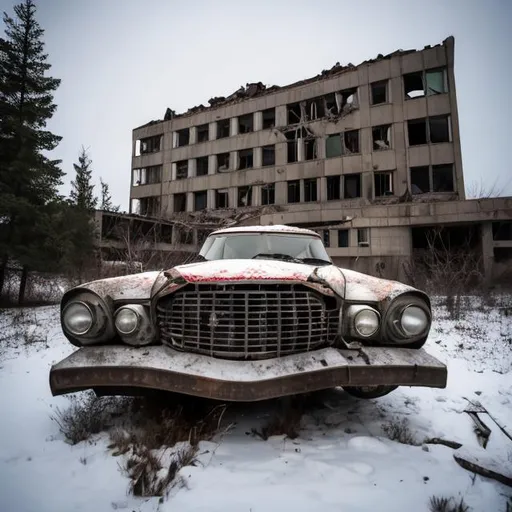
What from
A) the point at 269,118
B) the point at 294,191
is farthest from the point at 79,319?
the point at 269,118

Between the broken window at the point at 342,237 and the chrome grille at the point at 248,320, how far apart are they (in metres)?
16.8

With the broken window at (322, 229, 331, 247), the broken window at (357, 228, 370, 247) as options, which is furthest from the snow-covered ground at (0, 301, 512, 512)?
the broken window at (322, 229, 331, 247)

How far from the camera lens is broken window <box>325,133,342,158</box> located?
21.7 metres

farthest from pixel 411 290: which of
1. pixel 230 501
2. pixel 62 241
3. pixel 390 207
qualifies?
pixel 390 207

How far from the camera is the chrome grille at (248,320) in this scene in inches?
85.9

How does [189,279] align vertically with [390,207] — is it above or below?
below

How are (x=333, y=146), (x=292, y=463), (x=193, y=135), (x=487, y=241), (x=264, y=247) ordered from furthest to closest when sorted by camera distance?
1. (x=193, y=135)
2. (x=333, y=146)
3. (x=487, y=241)
4. (x=264, y=247)
5. (x=292, y=463)

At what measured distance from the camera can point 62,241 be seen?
33.6ft

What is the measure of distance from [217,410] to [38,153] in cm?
1138

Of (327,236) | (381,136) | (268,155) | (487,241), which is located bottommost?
(487,241)

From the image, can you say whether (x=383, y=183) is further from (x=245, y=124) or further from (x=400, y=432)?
(x=400, y=432)

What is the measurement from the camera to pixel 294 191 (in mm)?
23281

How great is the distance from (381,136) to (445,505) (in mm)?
22182

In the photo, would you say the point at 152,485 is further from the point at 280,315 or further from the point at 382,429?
the point at 382,429
